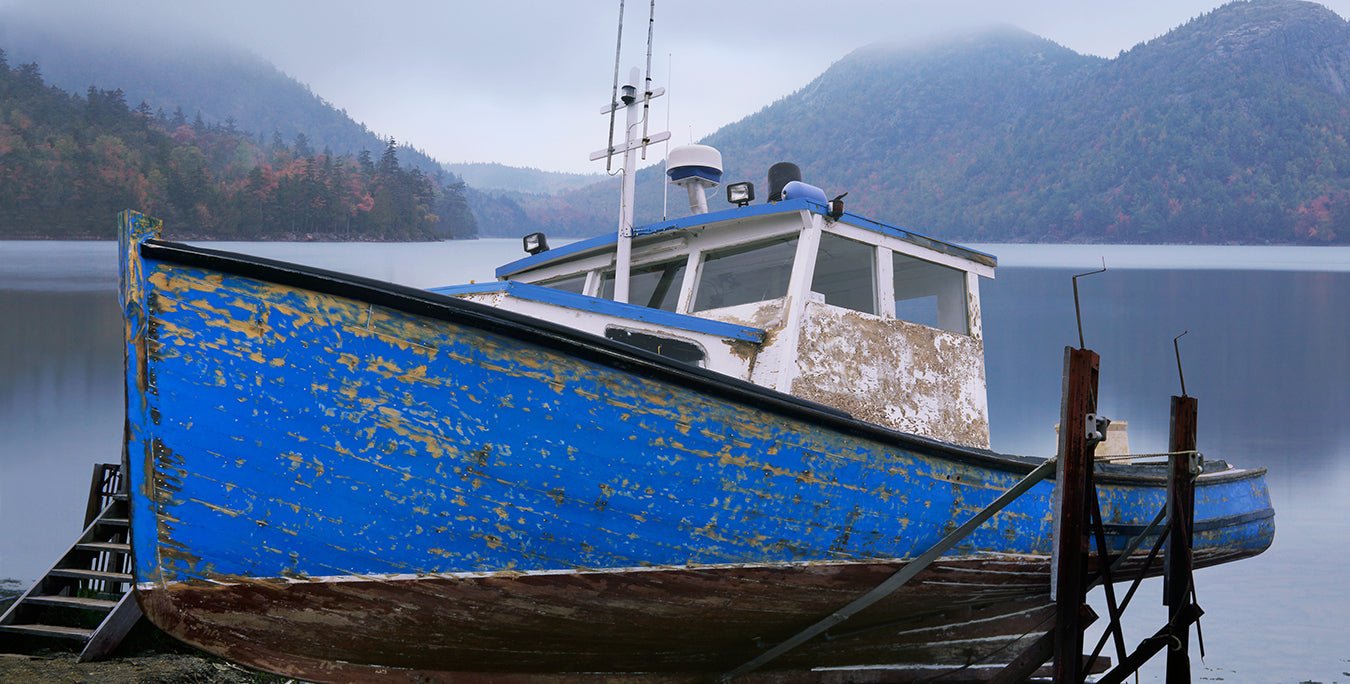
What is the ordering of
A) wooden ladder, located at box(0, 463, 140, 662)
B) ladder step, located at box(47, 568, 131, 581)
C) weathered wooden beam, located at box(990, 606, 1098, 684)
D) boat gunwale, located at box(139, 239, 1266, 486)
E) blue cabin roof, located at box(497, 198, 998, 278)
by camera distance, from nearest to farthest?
boat gunwale, located at box(139, 239, 1266, 486) → weathered wooden beam, located at box(990, 606, 1098, 684) → blue cabin roof, located at box(497, 198, 998, 278) → wooden ladder, located at box(0, 463, 140, 662) → ladder step, located at box(47, 568, 131, 581)

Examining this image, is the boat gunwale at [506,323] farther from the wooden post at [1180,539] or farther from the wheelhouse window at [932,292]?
the wheelhouse window at [932,292]

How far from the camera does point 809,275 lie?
19.6ft

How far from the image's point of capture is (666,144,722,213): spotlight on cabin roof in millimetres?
7359

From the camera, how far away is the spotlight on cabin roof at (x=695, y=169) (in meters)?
7.36

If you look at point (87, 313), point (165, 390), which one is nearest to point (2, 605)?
point (165, 390)

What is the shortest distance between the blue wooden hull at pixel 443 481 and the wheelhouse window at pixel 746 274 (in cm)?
167

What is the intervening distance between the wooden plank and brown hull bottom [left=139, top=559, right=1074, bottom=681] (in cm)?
358

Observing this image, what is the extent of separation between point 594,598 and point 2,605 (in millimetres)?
9383

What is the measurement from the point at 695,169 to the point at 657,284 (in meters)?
1.13

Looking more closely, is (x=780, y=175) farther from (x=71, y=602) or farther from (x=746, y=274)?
(x=71, y=602)

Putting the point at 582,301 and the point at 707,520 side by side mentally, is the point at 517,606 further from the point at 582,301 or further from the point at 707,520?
the point at 582,301

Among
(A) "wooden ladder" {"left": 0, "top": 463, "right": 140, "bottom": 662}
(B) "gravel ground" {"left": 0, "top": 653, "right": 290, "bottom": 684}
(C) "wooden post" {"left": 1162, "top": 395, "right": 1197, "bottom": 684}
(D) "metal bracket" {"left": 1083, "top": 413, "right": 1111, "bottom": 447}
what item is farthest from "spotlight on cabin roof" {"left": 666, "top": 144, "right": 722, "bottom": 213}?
(B) "gravel ground" {"left": 0, "top": 653, "right": 290, "bottom": 684}

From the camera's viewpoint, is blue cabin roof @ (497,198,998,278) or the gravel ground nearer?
blue cabin roof @ (497,198,998,278)

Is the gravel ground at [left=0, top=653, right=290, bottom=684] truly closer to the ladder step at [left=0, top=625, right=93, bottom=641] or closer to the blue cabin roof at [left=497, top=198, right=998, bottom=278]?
the ladder step at [left=0, top=625, right=93, bottom=641]
